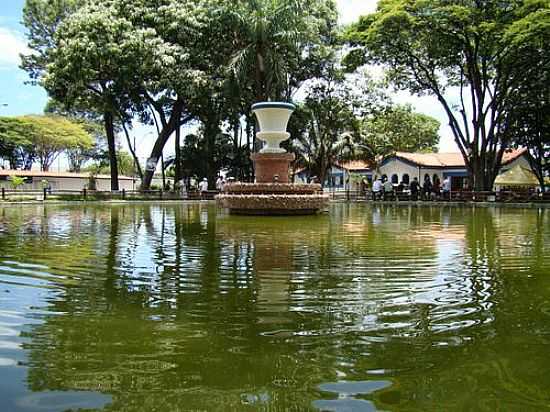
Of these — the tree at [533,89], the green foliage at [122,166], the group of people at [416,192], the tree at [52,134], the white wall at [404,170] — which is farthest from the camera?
the green foliage at [122,166]

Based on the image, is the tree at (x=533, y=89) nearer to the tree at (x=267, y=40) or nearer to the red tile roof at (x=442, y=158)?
the red tile roof at (x=442, y=158)

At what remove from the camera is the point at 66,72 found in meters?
28.3

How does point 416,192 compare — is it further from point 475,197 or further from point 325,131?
point 325,131

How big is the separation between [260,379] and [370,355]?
2.36 ft

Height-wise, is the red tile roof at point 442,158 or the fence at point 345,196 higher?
the red tile roof at point 442,158

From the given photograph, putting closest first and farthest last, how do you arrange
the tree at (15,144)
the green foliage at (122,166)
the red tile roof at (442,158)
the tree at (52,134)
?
the red tile roof at (442,158) < the tree at (15,144) < the tree at (52,134) < the green foliage at (122,166)

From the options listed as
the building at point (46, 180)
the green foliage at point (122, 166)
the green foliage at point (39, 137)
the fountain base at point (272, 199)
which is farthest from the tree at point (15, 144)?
the fountain base at point (272, 199)

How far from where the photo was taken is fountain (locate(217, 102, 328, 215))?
14.8 meters

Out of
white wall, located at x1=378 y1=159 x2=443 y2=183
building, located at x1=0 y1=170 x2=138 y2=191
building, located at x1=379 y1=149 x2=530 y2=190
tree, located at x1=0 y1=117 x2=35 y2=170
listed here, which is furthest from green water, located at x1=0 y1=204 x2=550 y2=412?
tree, located at x1=0 y1=117 x2=35 y2=170

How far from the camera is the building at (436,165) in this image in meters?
46.8

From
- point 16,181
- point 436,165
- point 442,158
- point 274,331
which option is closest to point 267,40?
point 16,181

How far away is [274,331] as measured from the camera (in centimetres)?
364

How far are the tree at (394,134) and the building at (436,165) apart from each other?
149 cm

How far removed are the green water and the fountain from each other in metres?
7.52
